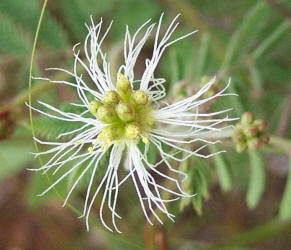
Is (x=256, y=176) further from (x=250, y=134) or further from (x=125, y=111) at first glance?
(x=125, y=111)

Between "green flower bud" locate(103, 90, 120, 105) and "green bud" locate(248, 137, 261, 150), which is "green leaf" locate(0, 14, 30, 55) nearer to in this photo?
"green flower bud" locate(103, 90, 120, 105)

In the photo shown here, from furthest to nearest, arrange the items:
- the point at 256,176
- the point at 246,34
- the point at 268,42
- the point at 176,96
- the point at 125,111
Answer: the point at 268,42, the point at 246,34, the point at 256,176, the point at 176,96, the point at 125,111

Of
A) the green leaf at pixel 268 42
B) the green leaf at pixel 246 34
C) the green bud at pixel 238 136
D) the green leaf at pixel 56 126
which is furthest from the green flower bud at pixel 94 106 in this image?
the green leaf at pixel 268 42

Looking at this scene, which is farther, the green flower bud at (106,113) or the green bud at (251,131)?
the green bud at (251,131)

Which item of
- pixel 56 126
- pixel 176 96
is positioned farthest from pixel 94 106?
pixel 176 96

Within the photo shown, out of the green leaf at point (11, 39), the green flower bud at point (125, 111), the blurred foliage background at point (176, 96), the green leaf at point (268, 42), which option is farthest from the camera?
the green leaf at point (268, 42)

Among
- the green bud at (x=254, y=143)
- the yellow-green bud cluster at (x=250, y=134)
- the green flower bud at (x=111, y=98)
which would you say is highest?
the green flower bud at (x=111, y=98)

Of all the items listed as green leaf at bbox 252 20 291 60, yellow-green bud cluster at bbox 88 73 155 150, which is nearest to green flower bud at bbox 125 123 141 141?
yellow-green bud cluster at bbox 88 73 155 150

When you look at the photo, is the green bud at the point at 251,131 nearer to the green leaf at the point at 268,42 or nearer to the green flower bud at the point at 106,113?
the green flower bud at the point at 106,113
